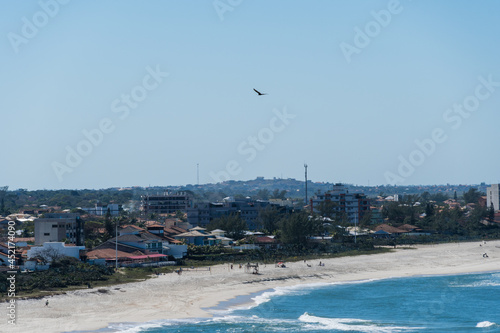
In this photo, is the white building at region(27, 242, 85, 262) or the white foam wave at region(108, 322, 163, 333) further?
the white building at region(27, 242, 85, 262)

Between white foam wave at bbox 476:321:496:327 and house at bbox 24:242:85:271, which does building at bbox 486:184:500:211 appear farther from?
house at bbox 24:242:85:271

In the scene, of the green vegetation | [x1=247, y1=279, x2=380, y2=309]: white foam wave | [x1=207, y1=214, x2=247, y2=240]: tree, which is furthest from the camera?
[x1=207, y1=214, x2=247, y2=240]: tree

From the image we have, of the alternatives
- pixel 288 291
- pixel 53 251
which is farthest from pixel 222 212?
pixel 288 291

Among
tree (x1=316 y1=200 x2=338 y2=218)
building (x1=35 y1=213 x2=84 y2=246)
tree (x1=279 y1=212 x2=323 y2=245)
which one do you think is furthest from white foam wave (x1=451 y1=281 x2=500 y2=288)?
tree (x1=316 y1=200 x2=338 y2=218)

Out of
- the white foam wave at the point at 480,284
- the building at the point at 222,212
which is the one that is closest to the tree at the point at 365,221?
the building at the point at 222,212

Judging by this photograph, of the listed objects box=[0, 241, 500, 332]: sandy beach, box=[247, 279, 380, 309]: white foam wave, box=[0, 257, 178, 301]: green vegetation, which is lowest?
box=[247, 279, 380, 309]: white foam wave

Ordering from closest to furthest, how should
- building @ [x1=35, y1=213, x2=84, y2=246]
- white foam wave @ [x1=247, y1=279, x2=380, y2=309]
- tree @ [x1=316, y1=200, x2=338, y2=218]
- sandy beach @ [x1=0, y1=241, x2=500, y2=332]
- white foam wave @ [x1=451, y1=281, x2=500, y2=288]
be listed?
sandy beach @ [x1=0, y1=241, x2=500, y2=332] < white foam wave @ [x1=247, y1=279, x2=380, y2=309] < white foam wave @ [x1=451, y1=281, x2=500, y2=288] < building @ [x1=35, y1=213, x2=84, y2=246] < tree @ [x1=316, y1=200, x2=338, y2=218]
